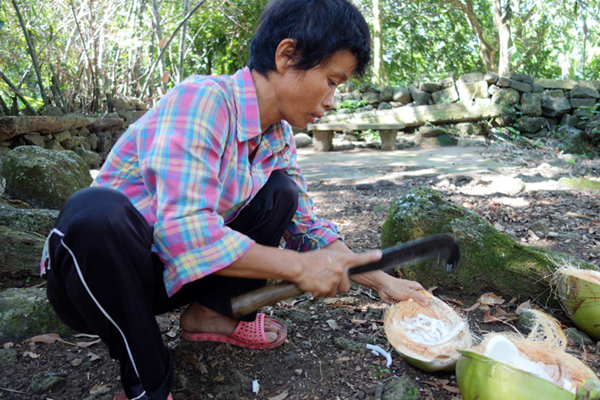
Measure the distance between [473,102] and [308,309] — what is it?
30.6ft

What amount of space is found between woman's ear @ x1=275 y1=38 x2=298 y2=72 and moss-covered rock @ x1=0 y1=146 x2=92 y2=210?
2037mm

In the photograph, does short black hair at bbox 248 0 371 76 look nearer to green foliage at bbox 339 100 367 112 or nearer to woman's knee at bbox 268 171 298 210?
woman's knee at bbox 268 171 298 210

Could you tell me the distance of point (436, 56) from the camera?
18.0 m

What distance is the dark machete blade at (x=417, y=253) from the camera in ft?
5.04

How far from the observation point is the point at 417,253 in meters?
1.61

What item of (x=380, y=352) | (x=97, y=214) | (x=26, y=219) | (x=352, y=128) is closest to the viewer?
(x=97, y=214)

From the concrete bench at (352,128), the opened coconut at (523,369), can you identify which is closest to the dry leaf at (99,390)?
the opened coconut at (523,369)

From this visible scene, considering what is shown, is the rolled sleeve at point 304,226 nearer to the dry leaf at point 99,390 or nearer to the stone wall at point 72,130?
→ the dry leaf at point 99,390

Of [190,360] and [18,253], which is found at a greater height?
[18,253]

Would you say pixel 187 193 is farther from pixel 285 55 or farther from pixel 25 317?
pixel 25 317

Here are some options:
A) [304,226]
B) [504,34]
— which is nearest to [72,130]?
[304,226]

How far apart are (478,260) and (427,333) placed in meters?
0.54

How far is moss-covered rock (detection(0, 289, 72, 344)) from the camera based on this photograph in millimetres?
1807

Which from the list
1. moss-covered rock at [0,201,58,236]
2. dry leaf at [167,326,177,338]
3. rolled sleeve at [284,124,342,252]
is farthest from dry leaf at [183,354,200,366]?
moss-covered rock at [0,201,58,236]
